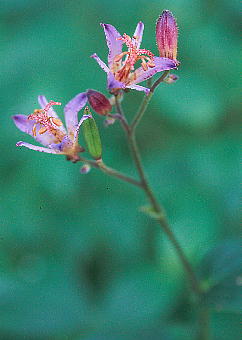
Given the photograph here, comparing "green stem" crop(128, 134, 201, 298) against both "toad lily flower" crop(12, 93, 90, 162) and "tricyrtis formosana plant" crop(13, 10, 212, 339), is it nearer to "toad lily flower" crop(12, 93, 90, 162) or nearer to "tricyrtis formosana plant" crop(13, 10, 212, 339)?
"tricyrtis formosana plant" crop(13, 10, 212, 339)

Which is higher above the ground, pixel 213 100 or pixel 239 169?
pixel 213 100

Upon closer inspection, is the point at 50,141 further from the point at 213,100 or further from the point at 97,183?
the point at 213,100

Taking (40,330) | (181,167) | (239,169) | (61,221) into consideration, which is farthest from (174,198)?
(40,330)

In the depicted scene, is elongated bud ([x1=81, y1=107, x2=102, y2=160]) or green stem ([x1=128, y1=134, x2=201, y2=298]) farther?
green stem ([x1=128, y1=134, x2=201, y2=298])

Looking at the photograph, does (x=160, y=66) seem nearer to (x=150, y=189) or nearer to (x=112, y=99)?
(x=112, y=99)

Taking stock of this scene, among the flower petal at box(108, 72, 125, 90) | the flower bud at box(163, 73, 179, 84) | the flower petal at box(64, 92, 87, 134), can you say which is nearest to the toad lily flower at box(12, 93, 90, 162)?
the flower petal at box(64, 92, 87, 134)

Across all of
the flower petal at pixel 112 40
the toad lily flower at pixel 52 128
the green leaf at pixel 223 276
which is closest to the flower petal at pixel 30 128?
the toad lily flower at pixel 52 128

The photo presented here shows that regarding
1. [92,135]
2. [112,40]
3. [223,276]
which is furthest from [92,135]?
[223,276]
